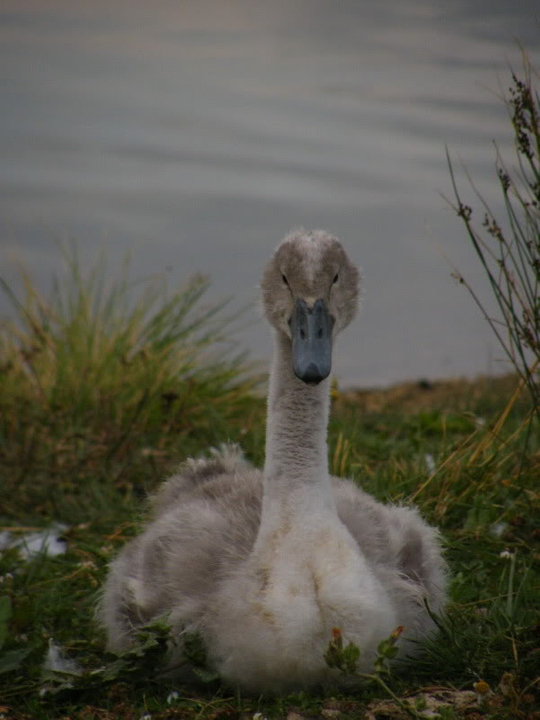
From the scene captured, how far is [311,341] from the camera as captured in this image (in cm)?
442

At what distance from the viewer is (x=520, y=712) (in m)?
4.07

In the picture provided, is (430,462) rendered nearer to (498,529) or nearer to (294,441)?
(498,529)

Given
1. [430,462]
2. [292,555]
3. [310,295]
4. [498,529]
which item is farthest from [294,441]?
[430,462]

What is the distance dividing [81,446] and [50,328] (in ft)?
7.25

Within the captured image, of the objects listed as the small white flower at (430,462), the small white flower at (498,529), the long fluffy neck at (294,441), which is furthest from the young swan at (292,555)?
the small white flower at (430,462)

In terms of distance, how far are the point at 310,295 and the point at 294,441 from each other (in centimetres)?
68

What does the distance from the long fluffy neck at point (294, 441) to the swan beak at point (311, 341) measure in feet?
1.10

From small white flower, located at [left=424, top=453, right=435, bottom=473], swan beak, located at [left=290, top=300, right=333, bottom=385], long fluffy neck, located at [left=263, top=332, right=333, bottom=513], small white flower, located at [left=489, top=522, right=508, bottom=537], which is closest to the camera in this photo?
swan beak, located at [left=290, top=300, right=333, bottom=385]

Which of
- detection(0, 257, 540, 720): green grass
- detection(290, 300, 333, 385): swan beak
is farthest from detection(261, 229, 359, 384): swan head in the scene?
detection(0, 257, 540, 720): green grass

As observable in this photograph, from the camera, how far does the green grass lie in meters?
4.55

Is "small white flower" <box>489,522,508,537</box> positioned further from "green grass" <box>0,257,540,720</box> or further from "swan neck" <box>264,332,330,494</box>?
"swan neck" <box>264,332,330,494</box>

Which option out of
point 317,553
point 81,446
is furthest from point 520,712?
point 81,446

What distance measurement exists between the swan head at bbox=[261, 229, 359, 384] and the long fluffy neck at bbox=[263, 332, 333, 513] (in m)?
0.22

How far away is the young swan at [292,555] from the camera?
439 centimetres
